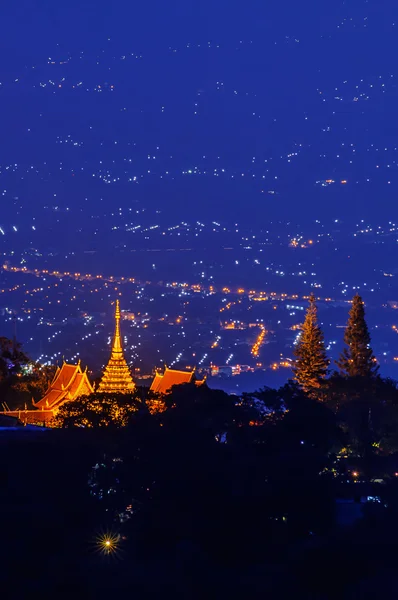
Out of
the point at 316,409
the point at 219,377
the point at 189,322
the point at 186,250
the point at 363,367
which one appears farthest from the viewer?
the point at 186,250

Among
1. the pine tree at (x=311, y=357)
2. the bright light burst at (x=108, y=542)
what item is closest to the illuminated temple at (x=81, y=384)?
the pine tree at (x=311, y=357)

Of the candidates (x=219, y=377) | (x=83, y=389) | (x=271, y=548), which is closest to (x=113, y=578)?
(x=271, y=548)

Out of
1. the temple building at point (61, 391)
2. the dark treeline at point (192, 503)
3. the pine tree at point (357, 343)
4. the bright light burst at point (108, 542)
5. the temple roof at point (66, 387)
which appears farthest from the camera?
the pine tree at point (357, 343)

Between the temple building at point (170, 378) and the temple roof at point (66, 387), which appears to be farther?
the temple roof at point (66, 387)

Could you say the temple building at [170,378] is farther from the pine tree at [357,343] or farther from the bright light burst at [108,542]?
the bright light burst at [108,542]

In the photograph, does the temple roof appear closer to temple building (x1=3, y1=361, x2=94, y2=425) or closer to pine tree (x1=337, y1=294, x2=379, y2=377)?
temple building (x1=3, y1=361, x2=94, y2=425)

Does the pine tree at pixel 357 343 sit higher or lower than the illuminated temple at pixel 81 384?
higher

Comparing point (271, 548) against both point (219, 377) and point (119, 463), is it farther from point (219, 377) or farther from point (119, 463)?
point (219, 377)

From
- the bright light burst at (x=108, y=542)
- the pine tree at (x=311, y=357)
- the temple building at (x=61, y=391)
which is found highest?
the pine tree at (x=311, y=357)

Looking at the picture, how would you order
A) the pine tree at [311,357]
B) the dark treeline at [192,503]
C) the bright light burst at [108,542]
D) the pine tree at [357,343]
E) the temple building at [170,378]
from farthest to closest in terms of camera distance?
the pine tree at [311,357]
the pine tree at [357,343]
the temple building at [170,378]
the bright light burst at [108,542]
the dark treeline at [192,503]
